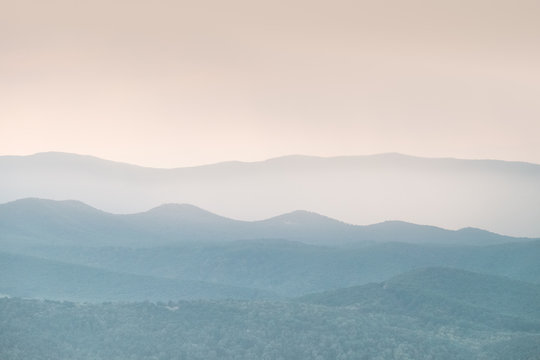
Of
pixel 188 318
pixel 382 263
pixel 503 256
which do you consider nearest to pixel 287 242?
pixel 382 263

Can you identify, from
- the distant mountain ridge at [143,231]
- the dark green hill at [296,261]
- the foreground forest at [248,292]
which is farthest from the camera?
the distant mountain ridge at [143,231]

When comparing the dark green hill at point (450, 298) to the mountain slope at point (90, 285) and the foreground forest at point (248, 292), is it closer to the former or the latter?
the foreground forest at point (248, 292)

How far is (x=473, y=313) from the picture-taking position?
91.7 m

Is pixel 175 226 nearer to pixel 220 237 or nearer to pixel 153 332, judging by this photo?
pixel 220 237

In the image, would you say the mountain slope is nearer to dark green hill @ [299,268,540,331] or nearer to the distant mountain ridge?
dark green hill @ [299,268,540,331]

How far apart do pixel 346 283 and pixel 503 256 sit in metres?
21.7

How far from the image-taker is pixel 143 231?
185 meters

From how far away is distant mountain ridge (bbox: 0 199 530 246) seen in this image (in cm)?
16538

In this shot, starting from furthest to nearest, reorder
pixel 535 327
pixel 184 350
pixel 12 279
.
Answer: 1. pixel 12 279
2. pixel 535 327
3. pixel 184 350

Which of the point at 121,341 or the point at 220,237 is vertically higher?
the point at 220,237

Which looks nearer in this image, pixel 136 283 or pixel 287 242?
pixel 136 283

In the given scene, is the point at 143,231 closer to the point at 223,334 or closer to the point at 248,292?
the point at 248,292

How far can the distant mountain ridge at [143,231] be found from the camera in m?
165

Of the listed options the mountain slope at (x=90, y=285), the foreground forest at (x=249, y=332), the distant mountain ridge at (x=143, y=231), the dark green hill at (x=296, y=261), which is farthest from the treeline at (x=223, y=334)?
the distant mountain ridge at (x=143, y=231)
